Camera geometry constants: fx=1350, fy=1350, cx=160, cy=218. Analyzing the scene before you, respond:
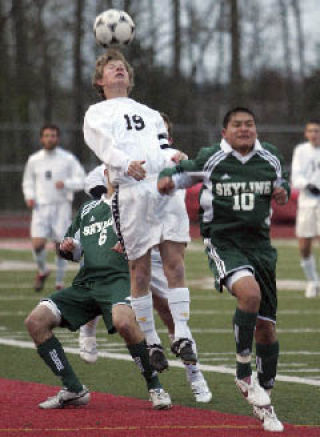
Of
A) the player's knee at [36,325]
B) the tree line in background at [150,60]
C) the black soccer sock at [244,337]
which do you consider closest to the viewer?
the black soccer sock at [244,337]

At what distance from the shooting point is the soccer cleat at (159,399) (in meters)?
8.51

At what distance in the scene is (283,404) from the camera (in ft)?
29.2

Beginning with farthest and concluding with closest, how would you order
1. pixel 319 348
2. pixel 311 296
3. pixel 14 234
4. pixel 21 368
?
pixel 14 234 < pixel 311 296 < pixel 319 348 < pixel 21 368

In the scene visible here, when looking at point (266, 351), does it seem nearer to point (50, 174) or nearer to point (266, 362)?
point (266, 362)

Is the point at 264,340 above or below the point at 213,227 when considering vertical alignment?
below

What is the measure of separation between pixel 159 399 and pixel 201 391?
0.60m

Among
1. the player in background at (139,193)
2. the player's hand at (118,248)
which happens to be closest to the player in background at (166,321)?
the player in background at (139,193)

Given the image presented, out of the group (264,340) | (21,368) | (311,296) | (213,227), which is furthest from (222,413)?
(311,296)

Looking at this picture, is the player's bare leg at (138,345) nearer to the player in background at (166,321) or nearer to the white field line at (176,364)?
the player in background at (166,321)

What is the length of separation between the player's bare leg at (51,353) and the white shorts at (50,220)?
10.5 meters

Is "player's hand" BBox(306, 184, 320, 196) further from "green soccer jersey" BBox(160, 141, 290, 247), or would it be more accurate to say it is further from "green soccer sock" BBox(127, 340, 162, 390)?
"green soccer jersey" BBox(160, 141, 290, 247)

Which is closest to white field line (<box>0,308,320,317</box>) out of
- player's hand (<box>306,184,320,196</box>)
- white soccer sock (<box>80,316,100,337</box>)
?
player's hand (<box>306,184,320,196</box>)

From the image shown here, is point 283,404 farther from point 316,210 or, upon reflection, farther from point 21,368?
point 316,210

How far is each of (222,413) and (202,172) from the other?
1549 millimetres
